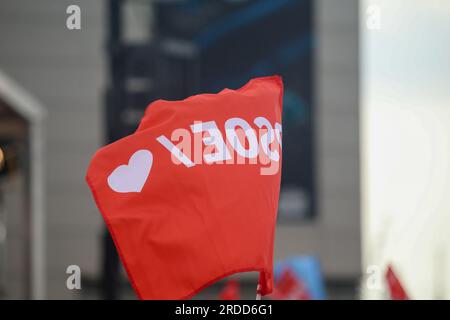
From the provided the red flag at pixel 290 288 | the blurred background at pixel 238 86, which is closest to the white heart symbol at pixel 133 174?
the red flag at pixel 290 288

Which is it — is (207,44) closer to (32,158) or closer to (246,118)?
(32,158)

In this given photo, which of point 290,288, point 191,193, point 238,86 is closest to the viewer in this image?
point 191,193

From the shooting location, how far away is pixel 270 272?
16.4 ft

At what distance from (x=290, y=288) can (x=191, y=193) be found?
6.17 m

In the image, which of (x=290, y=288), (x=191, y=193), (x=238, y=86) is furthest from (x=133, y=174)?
(x=238, y=86)

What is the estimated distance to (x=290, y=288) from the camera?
11.0 metres

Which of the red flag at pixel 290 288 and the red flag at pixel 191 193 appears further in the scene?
A: the red flag at pixel 290 288

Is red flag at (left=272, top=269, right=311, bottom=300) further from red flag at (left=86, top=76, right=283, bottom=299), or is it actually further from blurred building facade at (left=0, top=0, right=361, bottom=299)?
blurred building facade at (left=0, top=0, right=361, bottom=299)

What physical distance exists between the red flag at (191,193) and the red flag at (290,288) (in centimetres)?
559

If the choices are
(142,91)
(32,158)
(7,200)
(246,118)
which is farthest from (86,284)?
(246,118)

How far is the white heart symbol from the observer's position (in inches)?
197

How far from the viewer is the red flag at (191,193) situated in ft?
16.0

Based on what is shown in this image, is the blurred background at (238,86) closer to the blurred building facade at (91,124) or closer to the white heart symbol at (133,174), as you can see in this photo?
the blurred building facade at (91,124)

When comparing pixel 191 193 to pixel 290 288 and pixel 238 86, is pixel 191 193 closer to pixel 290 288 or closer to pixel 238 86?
pixel 290 288
